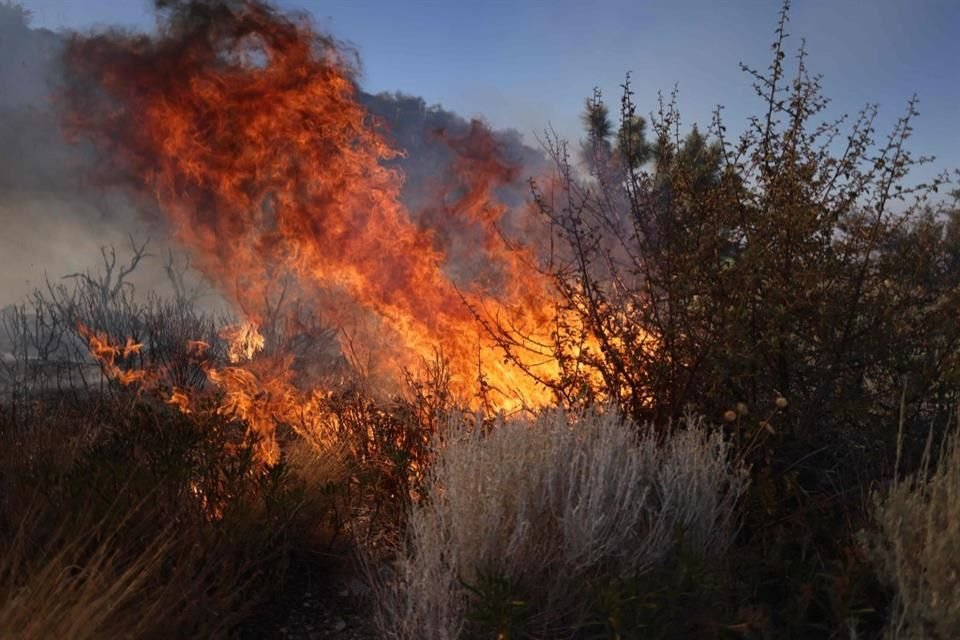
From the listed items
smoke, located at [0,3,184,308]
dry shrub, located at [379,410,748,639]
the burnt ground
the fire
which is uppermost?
smoke, located at [0,3,184,308]

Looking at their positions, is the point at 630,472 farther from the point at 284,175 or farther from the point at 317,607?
the point at 284,175

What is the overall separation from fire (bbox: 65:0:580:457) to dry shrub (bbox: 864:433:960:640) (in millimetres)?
3367

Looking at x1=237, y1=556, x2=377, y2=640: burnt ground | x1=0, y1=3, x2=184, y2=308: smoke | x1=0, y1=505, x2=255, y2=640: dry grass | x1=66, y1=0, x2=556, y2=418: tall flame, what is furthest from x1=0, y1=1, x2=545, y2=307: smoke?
x1=0, y1=505, x2=255, y2=640: dry grass

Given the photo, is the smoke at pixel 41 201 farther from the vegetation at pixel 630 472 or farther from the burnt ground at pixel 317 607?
the burnt ground at pixel 317 607

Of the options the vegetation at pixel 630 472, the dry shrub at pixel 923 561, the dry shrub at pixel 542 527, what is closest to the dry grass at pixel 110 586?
the vegetation at pixel 630 472

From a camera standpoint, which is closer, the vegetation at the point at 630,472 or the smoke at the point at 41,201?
the vegetation at the point at 630,472

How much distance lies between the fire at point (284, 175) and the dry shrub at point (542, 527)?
260 centimetres

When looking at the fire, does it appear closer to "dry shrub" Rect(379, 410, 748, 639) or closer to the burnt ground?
the burnt ground

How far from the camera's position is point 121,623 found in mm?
2451

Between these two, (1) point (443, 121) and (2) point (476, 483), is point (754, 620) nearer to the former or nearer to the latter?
(2) point (476, 483)

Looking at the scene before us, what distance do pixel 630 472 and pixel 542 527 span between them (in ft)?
1.70

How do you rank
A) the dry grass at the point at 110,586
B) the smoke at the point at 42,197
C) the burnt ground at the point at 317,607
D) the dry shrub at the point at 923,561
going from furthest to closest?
1. the smoke at the point at 42,197
2. the burnt ground at the point at 317,607
3. the dry shrub at the point at 923,561
4. the dry grass at the point at 110,586

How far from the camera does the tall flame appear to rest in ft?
20.6

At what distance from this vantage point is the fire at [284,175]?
6.26 metres
